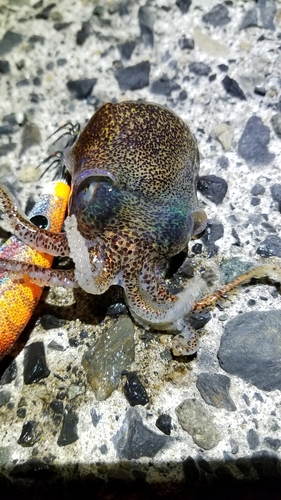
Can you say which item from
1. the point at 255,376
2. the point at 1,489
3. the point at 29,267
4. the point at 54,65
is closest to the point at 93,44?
the point at 54,65

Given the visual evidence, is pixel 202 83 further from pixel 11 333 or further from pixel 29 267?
pixel 11 333

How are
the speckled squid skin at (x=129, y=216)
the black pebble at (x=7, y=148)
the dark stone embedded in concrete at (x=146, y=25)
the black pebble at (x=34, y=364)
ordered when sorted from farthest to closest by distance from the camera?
the dark stone embedded in concrete at (x=146, y=25)
the black pebble at (x=7, y=148)
the black pebble at (x=34, y=364)
the speckled squid skin at (x=129, y=216)

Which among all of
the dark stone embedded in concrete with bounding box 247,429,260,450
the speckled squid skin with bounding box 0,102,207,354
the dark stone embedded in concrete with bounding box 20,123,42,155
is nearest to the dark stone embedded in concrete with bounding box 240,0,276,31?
the speckled squid skin with bounding box 0,102,207,354

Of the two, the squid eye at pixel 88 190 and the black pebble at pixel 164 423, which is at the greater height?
the squid eye at pixel 88 190

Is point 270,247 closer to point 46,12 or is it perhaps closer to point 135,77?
point 135,77

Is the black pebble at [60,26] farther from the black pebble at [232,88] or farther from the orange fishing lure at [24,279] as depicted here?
the orange fishing lure at [24,279]

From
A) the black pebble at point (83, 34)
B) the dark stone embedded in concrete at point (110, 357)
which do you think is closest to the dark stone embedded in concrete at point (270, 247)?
the dark stone embedded in concrete at point (110, 357)
